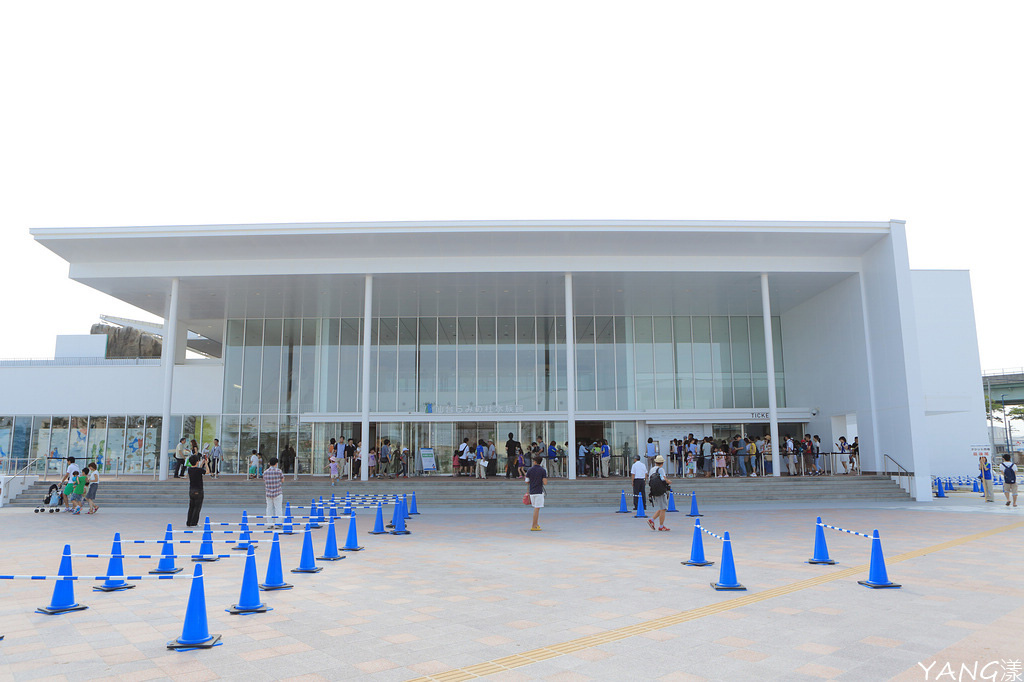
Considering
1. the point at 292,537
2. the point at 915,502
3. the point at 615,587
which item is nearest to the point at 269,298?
the point at 292,537

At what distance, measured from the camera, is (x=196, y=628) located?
19.0 feet

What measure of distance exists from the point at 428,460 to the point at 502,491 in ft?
16.4

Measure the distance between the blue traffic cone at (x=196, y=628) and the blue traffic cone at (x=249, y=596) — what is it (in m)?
1.06

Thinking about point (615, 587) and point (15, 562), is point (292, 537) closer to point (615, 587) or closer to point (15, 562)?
point (15, 562)

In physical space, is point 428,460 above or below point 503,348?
below

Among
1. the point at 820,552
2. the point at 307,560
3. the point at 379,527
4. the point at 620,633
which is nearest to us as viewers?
the point at 620,633

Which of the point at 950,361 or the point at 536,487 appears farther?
the point at 950,361

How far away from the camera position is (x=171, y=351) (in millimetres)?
24938

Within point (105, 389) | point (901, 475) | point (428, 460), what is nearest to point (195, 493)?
point (428, 460)

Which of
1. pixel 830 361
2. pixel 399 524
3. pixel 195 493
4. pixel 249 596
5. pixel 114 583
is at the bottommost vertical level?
pixel 399 524

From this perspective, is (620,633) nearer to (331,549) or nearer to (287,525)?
(331,549)

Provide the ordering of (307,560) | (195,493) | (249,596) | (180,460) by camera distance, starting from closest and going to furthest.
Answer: (249,596) → (307,560) → (195,493) → (180,460)

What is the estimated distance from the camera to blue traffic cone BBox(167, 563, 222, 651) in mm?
5734

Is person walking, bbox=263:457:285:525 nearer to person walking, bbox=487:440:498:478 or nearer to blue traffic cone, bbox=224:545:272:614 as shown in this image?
blue traffic cone, bbox=224:545:272:614
